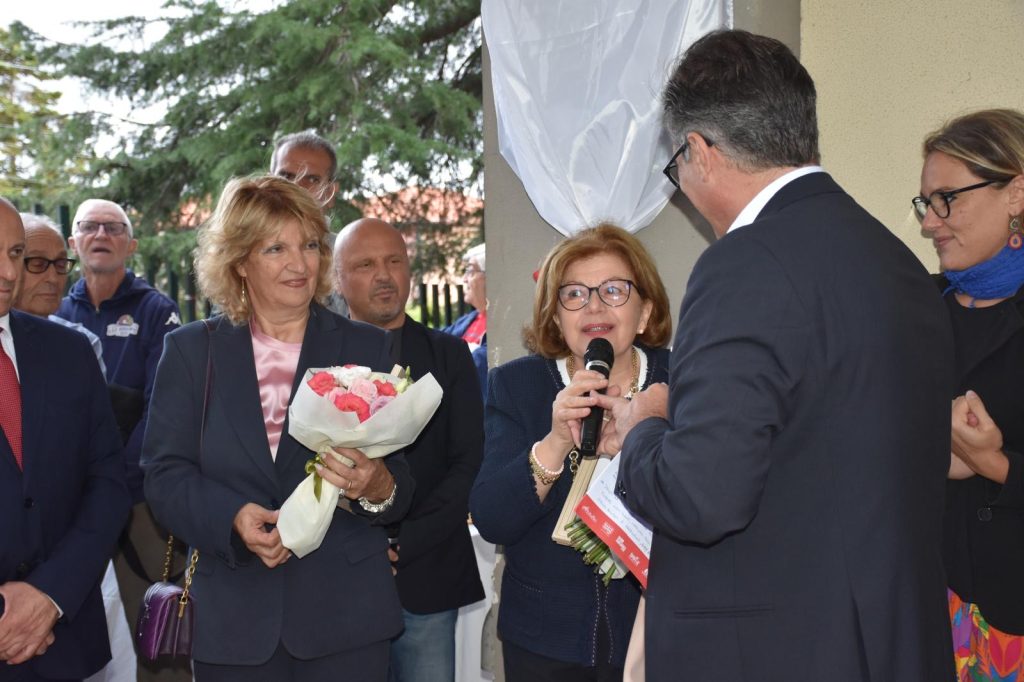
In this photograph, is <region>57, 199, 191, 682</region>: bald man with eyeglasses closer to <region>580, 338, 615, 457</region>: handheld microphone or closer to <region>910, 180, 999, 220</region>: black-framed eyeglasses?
<region>580, 338, 615, 457</region>: handheld microphone

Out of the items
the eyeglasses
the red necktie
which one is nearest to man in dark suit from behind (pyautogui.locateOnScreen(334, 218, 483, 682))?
the red necktie

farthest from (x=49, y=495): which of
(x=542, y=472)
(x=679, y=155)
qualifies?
(x=679, y=155)

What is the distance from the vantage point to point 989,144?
278 cm

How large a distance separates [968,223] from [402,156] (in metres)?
7.45

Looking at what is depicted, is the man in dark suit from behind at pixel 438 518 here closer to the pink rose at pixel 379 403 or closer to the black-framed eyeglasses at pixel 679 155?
the pink rose at pixel 379 403

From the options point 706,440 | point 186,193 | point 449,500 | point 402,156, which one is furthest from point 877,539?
point 186,193

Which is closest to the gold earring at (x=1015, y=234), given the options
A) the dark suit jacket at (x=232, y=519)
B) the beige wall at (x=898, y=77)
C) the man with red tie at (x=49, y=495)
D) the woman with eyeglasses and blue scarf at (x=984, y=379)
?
the woman with eyeglasses and blue scarf at (x=984, y=379)

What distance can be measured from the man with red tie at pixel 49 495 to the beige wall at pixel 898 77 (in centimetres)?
281

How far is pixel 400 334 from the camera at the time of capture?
3.84m

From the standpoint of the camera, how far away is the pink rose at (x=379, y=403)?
261 centimetres

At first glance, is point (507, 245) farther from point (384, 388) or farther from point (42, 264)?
point (42, 264)

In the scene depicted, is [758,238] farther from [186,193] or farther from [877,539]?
[186,193]

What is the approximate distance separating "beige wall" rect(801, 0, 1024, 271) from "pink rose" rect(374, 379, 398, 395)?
6.86ft

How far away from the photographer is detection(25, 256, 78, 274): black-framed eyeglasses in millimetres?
4453
